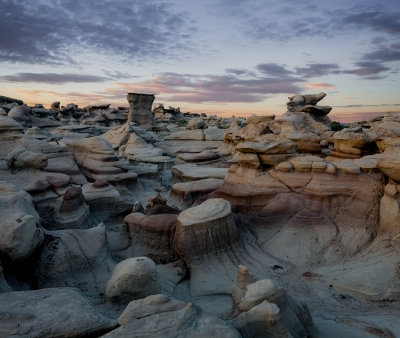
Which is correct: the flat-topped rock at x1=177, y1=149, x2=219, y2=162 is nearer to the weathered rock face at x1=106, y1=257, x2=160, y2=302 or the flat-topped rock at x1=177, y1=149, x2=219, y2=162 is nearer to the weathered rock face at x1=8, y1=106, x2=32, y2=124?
the weathered rock face at x1=106, y1=257, x2=160, y2=302

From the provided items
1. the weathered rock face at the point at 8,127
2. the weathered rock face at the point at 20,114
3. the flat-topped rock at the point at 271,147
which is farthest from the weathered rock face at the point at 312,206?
the weathered rock face at the point at 20,114

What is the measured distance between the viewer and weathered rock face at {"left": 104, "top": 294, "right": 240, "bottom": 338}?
2.44 metres

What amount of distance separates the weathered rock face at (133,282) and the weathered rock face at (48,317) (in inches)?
31.2

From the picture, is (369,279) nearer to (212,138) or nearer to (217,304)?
(217,304)

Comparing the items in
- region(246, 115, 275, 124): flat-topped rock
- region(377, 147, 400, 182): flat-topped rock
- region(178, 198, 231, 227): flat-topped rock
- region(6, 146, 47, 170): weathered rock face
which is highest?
region(246, 115, 275, 124): flat-topped rock

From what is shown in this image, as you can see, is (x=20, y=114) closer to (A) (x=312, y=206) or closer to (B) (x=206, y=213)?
(B) (x=206, y=213)

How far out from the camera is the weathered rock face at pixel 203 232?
18.7 ft

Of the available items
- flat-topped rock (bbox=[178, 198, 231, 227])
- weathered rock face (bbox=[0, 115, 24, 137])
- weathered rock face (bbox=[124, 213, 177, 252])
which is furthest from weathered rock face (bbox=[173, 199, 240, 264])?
weathered rock face (bbox=[0, 115, 24, 137])

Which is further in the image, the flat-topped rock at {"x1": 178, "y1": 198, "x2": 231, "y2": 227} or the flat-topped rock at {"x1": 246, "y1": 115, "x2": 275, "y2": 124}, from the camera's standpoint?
the flat-topped rock at {"x1": 246, "y1": 115, "x2": 275, "y2": 124}

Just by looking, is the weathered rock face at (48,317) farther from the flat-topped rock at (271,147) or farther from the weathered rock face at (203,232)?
the flat-topped rock at (271,147)

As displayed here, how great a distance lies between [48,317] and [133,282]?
1344mm

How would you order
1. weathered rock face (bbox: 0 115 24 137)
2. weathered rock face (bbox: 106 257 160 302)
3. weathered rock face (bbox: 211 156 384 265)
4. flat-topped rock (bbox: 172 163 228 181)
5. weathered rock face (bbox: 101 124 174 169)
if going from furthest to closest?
1. weathered rock face (bbox: 101 124 174 169)
2. flat-topped rock (bbox: 172 163 228 181)
3. weathered rock face (bbox: 0 115 24 137)
4. weathered rock face (bbox: 211 156 384 265)
5. weathered rock face (bbox: 106 257 160 302)

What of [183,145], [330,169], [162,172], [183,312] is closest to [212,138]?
[183,145]

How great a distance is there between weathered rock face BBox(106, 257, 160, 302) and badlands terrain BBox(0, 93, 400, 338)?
0.05ft
